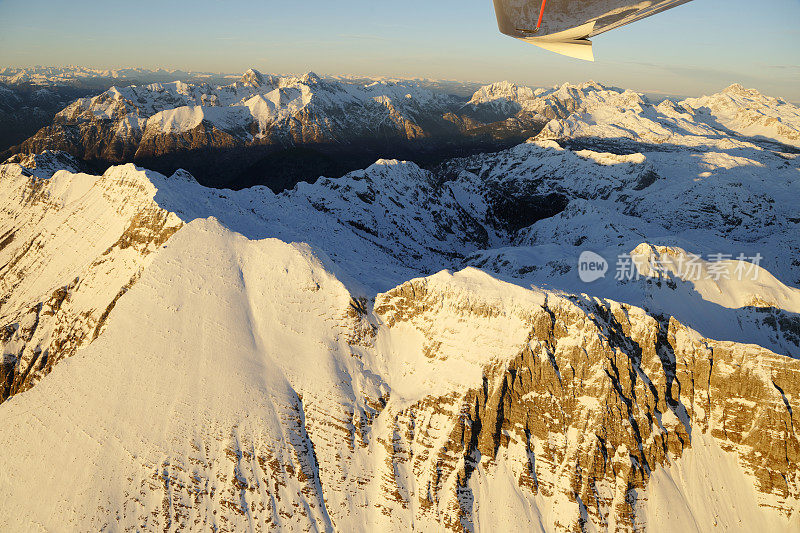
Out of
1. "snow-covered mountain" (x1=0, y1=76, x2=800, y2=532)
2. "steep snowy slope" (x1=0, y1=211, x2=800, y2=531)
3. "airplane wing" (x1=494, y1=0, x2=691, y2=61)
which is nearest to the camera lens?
"airplane wing" (x1=494, y1=0, x2=691, y2=61)

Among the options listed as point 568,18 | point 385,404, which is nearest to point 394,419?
point 385,404

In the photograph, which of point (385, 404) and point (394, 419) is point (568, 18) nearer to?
point (394, 419)

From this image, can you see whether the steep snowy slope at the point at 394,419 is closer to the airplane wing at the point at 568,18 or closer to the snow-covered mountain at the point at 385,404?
the snow-covered mountain at the point at 385,404

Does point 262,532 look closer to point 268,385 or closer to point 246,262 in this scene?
point 268,385

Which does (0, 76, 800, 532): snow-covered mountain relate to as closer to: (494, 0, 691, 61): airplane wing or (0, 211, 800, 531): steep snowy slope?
(0, 211, 800, 531): steep snowy slope

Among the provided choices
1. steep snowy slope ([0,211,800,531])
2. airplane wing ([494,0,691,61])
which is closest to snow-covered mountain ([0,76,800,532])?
steep snowy slope ([0,211,800,531])

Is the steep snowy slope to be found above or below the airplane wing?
below

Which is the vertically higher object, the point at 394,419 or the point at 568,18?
the point at 568,18

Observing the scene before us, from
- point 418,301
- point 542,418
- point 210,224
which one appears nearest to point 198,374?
point 210,224
